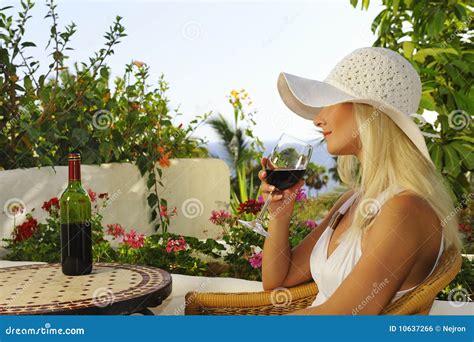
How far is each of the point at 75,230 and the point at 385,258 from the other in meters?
1.05

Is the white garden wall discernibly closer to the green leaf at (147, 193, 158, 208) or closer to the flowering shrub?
the green leaf at (147, 193, 158, 208)

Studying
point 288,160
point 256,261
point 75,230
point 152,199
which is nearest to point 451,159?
point 256,261

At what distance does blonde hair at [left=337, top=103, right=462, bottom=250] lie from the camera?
158 centimetres

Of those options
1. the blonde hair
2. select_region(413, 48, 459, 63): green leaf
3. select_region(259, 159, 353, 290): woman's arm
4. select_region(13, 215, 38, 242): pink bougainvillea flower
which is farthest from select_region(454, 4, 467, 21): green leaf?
select_region(13, 215, 38, 242): pink bougainvillea flower

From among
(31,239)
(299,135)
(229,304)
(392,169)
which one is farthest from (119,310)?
(31,239)

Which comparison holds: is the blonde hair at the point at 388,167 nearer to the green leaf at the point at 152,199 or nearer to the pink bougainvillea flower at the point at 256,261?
the pink bougainvillea flower at the point at 256,261

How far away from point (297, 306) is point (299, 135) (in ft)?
1.87

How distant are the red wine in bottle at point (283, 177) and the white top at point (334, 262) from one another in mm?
178

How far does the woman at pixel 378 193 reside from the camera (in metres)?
1.49

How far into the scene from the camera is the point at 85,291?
1924mm

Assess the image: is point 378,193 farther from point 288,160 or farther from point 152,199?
point 152,199

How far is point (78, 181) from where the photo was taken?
2.08m

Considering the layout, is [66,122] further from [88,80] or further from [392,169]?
[392,169]

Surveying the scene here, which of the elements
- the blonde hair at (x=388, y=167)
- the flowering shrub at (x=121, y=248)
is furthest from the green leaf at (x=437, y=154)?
the blonde hair at (x=388, y=167)
